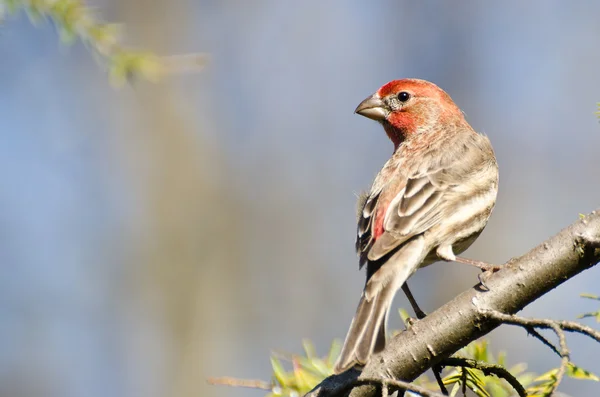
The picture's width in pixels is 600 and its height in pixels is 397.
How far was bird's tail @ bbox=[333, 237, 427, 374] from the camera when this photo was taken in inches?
132

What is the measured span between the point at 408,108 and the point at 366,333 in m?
3.20

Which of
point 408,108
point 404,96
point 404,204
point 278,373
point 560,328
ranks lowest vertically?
point 560,328

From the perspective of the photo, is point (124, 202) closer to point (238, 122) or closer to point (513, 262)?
point (238, 122)

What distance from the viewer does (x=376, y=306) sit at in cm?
390

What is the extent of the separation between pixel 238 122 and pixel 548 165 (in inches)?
215

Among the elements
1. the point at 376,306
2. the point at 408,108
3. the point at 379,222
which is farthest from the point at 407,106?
the point at 376,306

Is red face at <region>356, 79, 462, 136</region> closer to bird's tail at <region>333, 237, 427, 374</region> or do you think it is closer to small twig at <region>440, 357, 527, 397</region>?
bird's tail at <region>333, 237, 427, 374</region>

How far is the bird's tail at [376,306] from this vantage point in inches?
132

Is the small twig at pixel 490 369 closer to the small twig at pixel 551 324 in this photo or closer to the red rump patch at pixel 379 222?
the small twig at pixel 551 324

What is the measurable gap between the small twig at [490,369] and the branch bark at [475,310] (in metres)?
0.07

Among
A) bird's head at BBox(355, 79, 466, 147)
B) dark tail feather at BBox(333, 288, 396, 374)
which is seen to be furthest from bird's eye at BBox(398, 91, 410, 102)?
dark tail feather at BBox(333, 288, 396, 374)

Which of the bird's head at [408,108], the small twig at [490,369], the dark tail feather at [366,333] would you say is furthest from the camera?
the bird's head at [408,108]

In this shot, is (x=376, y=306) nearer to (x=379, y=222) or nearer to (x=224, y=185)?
(x=379, y=222)

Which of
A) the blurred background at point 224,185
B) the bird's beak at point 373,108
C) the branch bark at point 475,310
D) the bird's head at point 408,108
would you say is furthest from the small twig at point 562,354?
the blurred background at point 224,185
